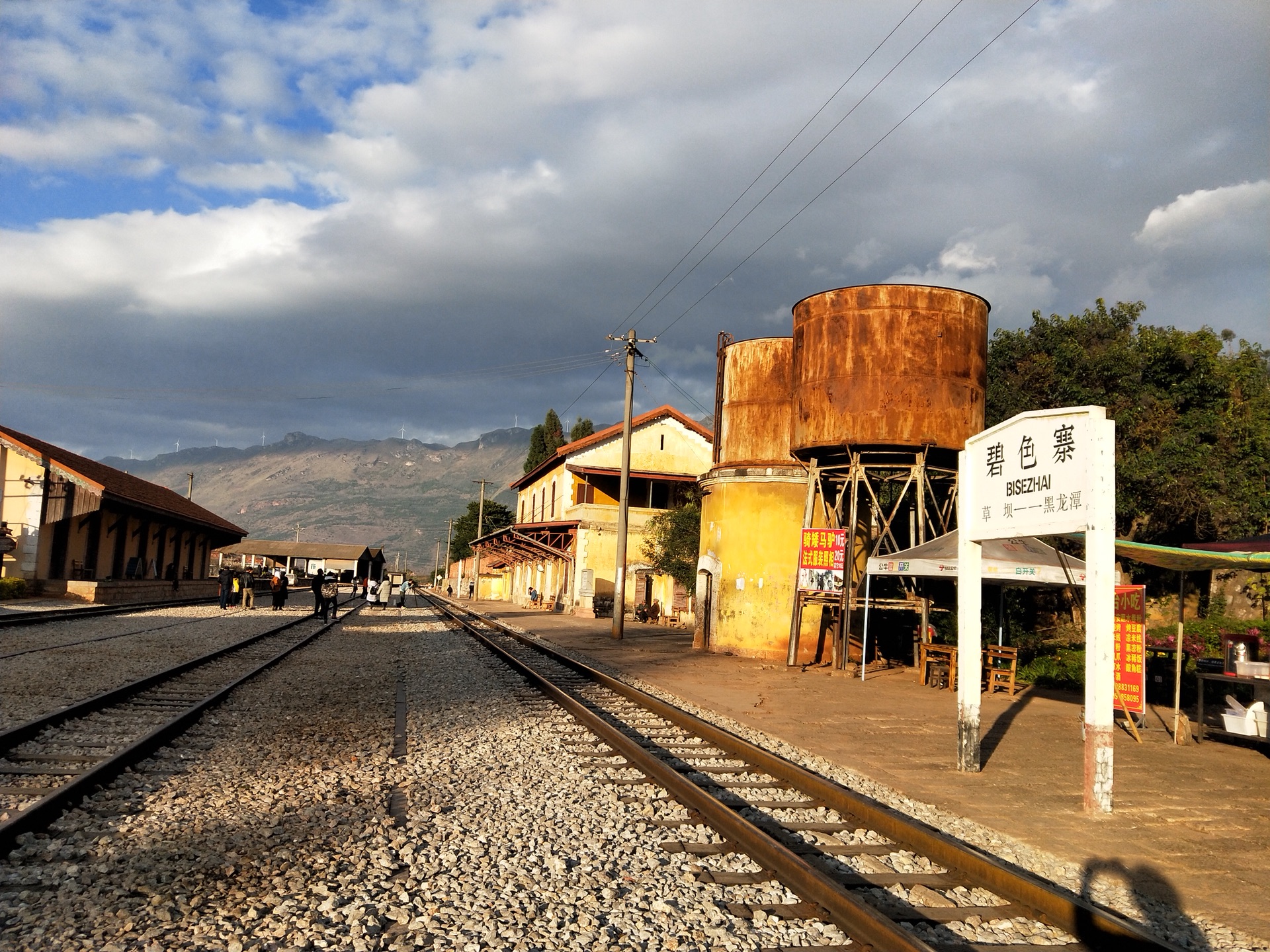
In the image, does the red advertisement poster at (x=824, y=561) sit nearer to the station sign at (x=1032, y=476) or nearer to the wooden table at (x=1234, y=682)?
the wooden table at (x=1234, y=682)

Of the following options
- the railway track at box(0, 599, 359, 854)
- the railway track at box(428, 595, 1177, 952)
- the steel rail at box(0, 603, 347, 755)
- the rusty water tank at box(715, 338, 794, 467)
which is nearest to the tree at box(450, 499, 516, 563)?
the rusty water tank at box(715, 338, 794, 467)

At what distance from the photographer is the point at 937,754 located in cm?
882

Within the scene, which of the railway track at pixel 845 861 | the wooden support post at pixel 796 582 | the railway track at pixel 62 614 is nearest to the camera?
the railway track at pixel 845 861

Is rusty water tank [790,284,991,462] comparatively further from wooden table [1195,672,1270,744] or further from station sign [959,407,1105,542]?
→ station sign [959,407,1105,542]

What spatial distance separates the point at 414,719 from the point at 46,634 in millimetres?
12576

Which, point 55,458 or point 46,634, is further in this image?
point 55,458

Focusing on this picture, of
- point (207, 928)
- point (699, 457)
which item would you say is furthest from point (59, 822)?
point (699, 457)

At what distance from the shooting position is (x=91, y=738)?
7750mm

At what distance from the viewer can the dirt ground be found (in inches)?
214

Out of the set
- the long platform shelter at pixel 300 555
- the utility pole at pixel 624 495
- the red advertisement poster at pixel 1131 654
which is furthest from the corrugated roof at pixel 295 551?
the red advertisement poster at pixel 1131 654

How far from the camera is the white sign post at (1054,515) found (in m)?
6.76

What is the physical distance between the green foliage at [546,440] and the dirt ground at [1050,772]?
5801cm

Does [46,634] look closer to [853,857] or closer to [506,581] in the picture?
[853,857]

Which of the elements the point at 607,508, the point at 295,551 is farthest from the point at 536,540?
the point at 295,551
